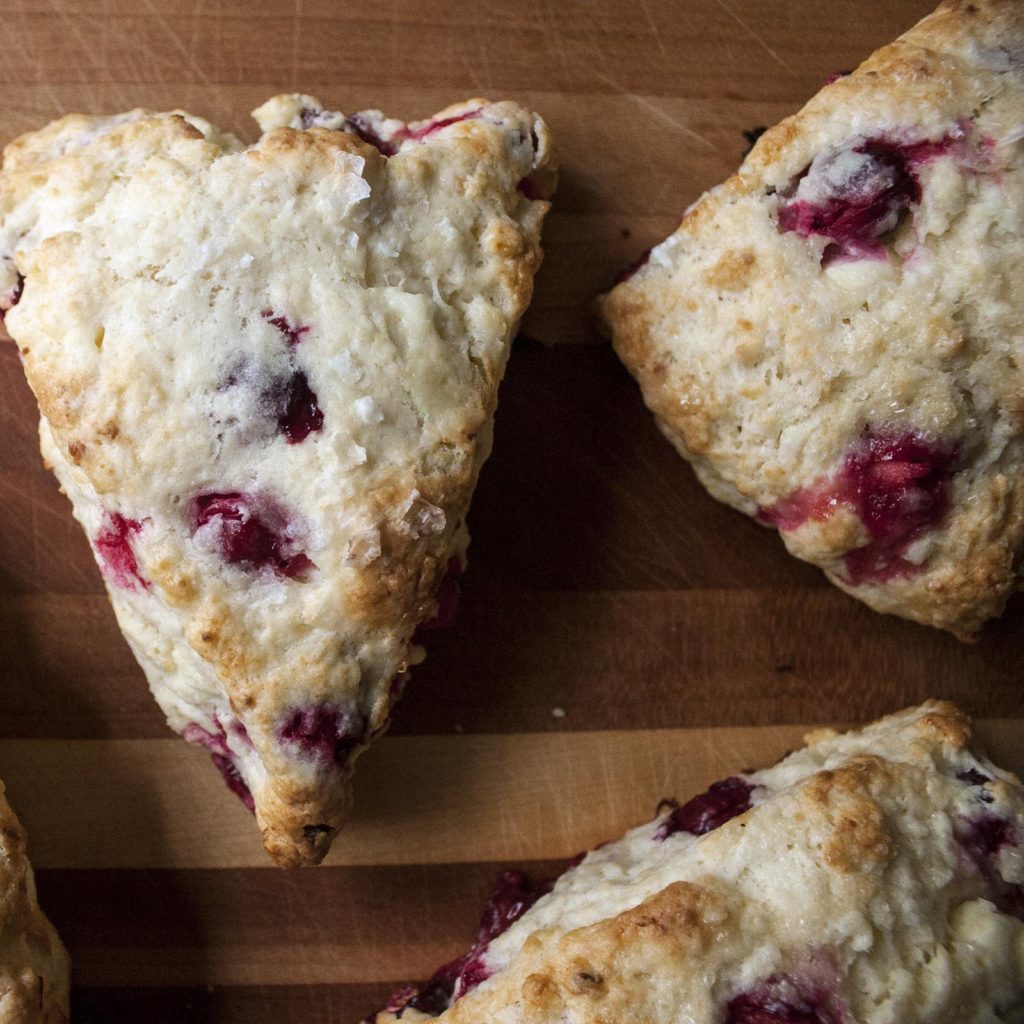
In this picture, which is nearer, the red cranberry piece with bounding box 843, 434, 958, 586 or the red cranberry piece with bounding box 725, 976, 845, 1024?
the red cranberry piece with bounding box 725, 976, 845, 1024

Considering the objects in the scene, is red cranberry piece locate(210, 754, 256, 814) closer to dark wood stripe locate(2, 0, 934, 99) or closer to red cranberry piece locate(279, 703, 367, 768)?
red cranberry piece locate(279, 703, 367, 768)

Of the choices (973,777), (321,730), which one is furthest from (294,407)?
(973,777)

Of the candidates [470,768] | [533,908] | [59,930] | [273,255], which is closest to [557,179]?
[273,255]

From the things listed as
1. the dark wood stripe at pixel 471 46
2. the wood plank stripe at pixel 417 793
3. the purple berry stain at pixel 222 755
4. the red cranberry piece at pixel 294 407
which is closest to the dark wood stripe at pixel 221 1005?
the wood plank stripe at pixel 417 793

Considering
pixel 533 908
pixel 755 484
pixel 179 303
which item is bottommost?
pixel 533 908

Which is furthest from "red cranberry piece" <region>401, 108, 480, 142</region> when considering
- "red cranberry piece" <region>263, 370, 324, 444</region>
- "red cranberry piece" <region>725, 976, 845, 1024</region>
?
"red cranberry piece" <region>725, 976, 845, 1024</region>

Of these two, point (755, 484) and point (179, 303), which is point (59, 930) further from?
point (755, 484)
